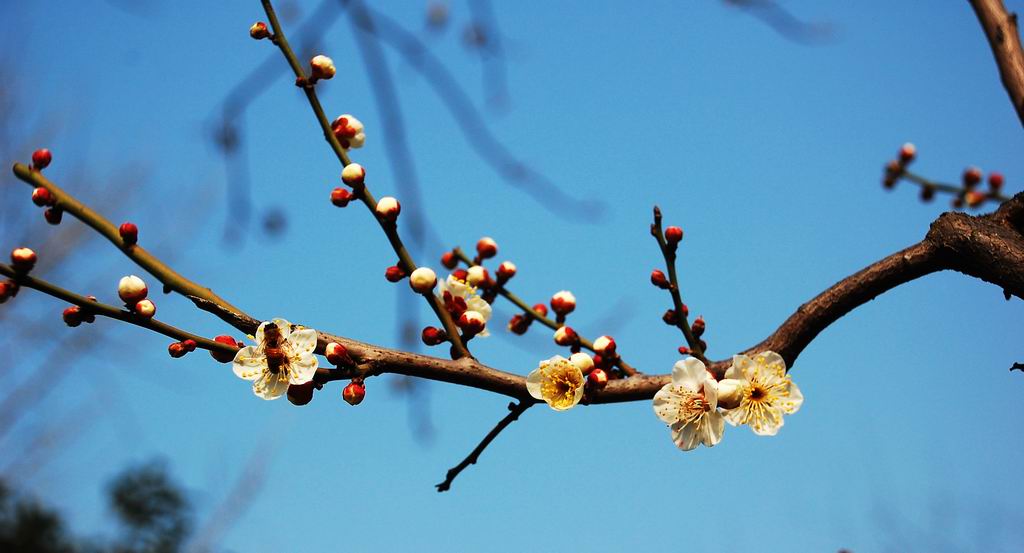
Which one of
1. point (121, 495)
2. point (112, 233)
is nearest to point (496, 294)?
point (112, 233)

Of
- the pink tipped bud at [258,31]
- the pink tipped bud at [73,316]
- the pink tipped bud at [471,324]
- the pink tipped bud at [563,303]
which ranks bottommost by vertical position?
the pink tipped bud at [73,316]

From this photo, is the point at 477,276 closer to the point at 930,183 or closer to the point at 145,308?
the point at 145,308

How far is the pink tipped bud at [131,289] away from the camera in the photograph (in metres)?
1.29

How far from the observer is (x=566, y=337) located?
5.28 ft

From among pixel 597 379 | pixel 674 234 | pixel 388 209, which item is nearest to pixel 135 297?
pixel 388 209

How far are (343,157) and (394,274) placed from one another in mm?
251

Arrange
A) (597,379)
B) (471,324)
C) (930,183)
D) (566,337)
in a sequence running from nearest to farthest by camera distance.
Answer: (597,379) < (471,324) < (566,337) < (930,183)

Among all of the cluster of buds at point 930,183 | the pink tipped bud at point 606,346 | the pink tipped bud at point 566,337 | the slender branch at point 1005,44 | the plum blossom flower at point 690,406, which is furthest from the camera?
the cluster of buds at point 930,183

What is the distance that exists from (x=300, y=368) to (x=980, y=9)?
1249mm

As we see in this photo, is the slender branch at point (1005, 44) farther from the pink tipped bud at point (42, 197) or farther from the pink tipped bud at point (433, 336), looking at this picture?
the pink tipped bud at point (42, 197)

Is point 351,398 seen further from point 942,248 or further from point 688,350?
point 942,248

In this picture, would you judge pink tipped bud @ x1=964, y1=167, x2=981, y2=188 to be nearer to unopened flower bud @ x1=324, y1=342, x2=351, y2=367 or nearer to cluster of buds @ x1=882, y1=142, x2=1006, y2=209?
cluster of buds @ x1=882, y1=142, x2=1006, y2=209

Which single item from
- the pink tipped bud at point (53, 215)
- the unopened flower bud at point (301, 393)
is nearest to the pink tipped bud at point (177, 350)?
the unopened flower bud at point (301, 393)

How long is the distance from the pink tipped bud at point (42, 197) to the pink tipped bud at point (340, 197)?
48 cm
